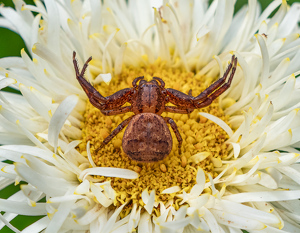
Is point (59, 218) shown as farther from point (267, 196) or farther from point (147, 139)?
point (267, 196)

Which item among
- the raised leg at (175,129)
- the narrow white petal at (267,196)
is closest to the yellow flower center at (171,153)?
the raised leg at (175,129)

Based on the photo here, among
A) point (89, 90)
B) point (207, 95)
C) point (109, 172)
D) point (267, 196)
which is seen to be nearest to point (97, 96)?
point (89, 90)

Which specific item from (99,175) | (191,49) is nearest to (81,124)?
(99,175)

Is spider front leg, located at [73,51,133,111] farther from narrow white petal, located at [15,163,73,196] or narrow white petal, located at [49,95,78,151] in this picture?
narrow white petal, located at [15,163,73,196]

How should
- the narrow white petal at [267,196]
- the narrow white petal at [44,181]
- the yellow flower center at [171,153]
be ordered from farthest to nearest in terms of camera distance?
the yellow flower center at [171,153]
the narrow white petal at [267,196]
the narrow white petal at [44,181]

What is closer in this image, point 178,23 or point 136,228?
point 136,228

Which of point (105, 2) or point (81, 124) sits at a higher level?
point (105, 2)

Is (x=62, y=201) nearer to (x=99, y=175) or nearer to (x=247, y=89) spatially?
(x=99, y=175)

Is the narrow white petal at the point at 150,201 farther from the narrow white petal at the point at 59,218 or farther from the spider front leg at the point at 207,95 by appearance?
the spider front leg at the point at 207,95
